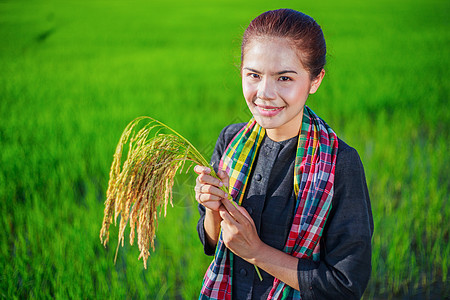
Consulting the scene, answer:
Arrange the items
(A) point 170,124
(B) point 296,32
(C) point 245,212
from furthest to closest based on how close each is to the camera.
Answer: (A) point 170,124 < (C) point 245,212 < (B) point 296,32

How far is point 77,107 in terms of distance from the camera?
5363mm

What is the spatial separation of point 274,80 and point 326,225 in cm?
48

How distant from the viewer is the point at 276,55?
1375mm

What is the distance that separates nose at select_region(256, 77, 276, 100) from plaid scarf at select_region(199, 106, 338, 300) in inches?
7.9

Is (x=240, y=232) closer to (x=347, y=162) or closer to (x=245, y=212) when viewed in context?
(x=245, y=212)

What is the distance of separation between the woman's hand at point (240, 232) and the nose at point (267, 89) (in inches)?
13.2

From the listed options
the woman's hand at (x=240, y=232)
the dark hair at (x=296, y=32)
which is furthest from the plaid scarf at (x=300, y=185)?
the dark hair at (x=296, y=32)

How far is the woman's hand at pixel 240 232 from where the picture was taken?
56.3 inches

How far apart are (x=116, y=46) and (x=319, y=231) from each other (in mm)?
8326

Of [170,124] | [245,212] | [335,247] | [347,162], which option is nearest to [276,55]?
[347,162]

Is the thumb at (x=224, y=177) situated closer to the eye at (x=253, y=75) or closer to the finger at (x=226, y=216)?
the finger at (x=226, y=216)

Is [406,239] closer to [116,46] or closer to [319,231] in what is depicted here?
[319,231]

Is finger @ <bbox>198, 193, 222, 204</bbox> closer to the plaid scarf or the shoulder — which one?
the plaid scarf

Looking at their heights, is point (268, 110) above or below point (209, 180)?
above
